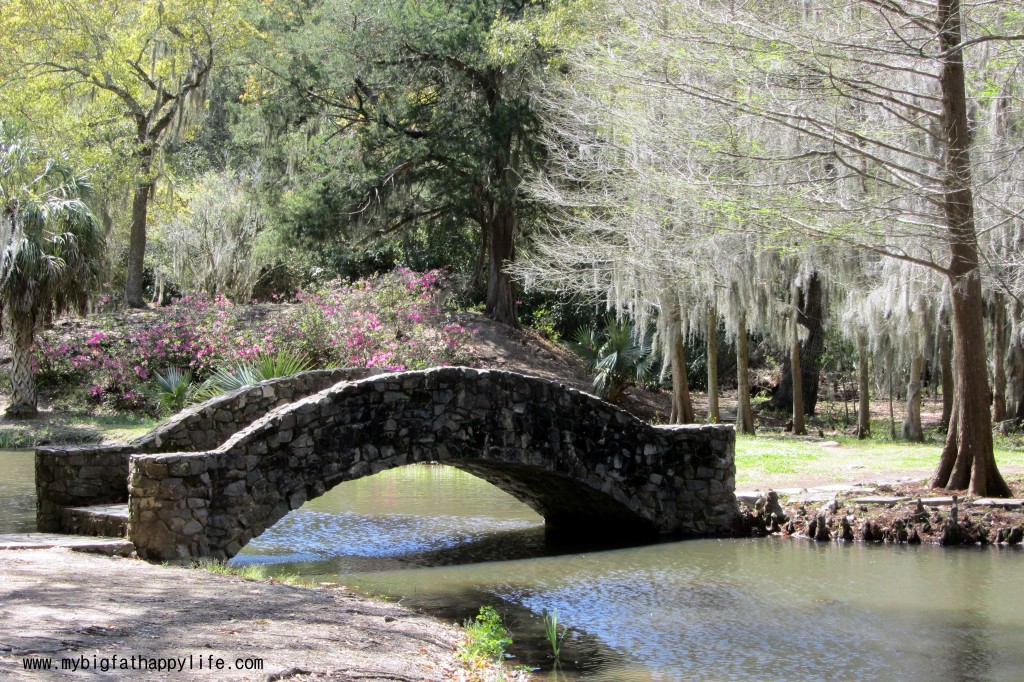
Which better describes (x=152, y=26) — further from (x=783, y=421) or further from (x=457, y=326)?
(x=783, y=421)

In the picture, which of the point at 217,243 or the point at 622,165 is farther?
the point at 217,243

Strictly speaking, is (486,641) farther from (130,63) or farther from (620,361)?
(130,63)

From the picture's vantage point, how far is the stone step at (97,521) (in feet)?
33.1

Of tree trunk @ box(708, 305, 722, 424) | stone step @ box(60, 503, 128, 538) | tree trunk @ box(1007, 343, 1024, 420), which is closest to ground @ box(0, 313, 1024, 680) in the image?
stone step @ box(60, 503, 128, 538)

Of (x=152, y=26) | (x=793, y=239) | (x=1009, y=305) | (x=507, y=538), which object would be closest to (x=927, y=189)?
(x=793, y=239)

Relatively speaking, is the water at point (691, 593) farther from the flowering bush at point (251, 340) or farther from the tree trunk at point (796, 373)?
the flowering bush at point (251, 340)

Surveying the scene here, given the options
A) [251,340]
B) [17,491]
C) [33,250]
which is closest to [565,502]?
[17,491]

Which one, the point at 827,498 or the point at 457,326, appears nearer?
the point at 827,498

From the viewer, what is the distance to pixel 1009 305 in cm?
1914

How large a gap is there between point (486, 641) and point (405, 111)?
2030 centimetres

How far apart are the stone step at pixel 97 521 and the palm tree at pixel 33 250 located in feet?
37.0

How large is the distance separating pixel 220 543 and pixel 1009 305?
14860mm

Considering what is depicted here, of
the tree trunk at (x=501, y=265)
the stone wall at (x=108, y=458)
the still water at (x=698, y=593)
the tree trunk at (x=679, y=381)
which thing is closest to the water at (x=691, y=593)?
the still water at (x=698, y=593)

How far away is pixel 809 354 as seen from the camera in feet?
81.6
